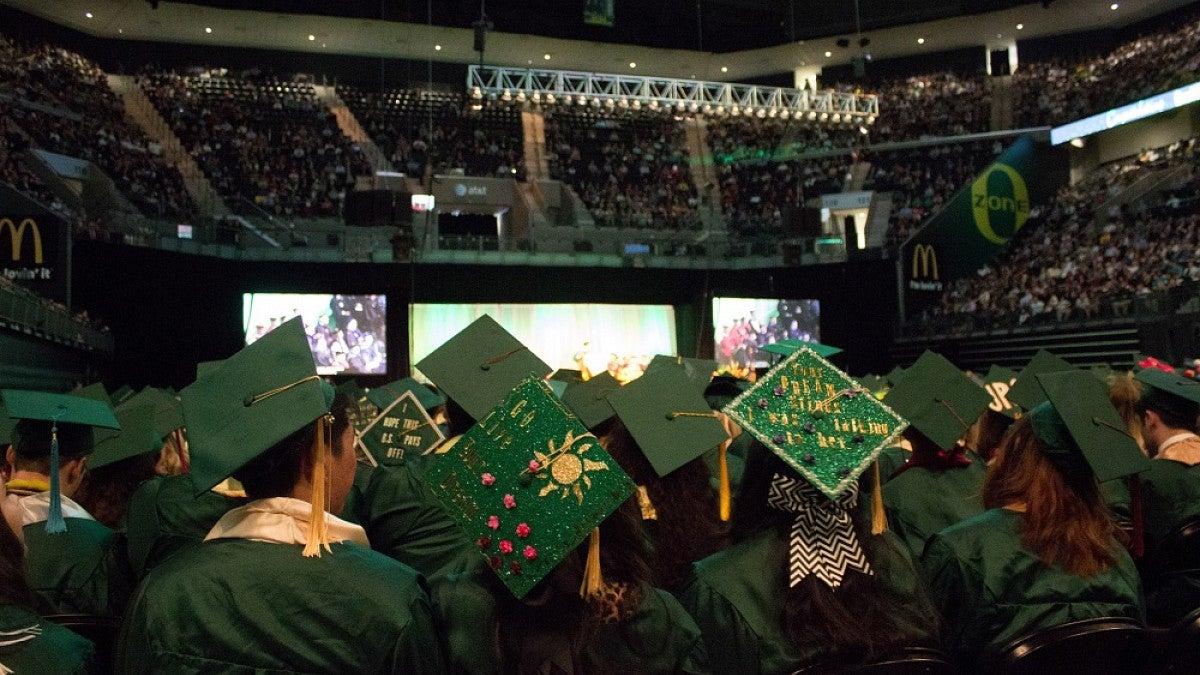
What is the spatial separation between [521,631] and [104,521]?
103 inches

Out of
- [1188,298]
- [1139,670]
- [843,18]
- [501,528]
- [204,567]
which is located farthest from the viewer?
[843,18]

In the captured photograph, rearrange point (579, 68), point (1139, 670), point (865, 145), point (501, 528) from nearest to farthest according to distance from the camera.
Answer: point (501, 528), point (1139, 670), point (865, 145), point (579, 68)

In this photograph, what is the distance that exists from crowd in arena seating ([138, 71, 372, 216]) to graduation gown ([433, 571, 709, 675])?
20.6 meters

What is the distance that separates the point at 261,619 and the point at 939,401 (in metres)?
3.33

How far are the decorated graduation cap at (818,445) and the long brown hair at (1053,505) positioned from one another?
0.45 metres

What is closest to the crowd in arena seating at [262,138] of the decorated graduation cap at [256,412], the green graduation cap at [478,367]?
the green graduation cap at [478,367]

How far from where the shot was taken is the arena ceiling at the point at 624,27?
28.4 m

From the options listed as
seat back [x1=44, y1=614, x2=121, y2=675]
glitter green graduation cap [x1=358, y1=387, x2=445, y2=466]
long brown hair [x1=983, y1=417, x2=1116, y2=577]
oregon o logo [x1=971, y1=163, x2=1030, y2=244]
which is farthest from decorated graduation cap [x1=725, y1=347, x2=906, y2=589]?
oregon o logo [x1=971, y1=163, x2=1030, y2=244]

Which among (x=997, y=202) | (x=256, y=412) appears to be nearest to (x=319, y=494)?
(x=256, y=412)

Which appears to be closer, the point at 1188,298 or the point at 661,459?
the point at 661,459

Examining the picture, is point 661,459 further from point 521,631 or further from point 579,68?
point 579,68

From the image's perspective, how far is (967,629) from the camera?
2.56 m

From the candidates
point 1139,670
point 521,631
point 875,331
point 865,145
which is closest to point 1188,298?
point 875,331

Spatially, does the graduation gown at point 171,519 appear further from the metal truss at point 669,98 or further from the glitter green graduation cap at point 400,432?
the metal truss at point 669,98
